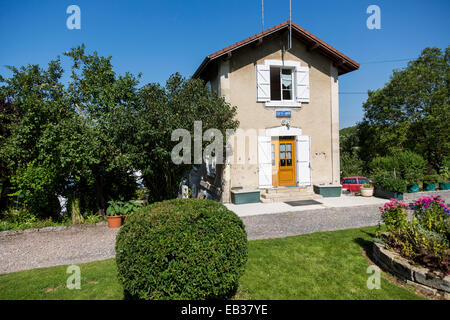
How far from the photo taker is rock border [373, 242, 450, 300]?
3.05m

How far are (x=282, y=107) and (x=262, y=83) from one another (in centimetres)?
122

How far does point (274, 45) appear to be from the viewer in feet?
31.6

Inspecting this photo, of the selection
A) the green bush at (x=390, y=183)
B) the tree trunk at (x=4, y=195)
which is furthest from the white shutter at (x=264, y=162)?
the tree trunk at (x=4, y=195)

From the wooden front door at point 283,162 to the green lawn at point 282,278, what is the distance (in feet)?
16.5

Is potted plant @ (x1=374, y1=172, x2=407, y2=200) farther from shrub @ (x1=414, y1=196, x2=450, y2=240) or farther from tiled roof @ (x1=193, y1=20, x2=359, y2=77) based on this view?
shrub @ (x1=414, y1=196, x2=450, y2=240)

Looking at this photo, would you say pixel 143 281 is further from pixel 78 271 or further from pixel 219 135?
pixel 219 135

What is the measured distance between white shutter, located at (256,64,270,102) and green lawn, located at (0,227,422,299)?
604 cm

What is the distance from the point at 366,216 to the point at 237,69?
6.53 m

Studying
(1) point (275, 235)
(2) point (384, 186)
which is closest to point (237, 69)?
(1) point (275, 235)

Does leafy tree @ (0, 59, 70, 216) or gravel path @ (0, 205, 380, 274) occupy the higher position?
leafy tree @ (0, 59, 70, 216)

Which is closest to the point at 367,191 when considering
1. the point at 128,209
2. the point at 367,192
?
the point at 367,192

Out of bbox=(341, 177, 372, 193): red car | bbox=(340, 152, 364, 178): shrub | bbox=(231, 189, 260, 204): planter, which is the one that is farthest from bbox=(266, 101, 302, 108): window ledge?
bbox=(340, 152, 364, 178): shrub

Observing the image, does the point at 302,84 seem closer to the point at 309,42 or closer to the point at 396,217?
the point at 309,42

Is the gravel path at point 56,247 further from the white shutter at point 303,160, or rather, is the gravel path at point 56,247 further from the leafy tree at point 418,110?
the leafy tree at point 418,110
